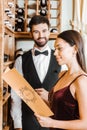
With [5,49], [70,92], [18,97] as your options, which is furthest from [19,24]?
[70,92]

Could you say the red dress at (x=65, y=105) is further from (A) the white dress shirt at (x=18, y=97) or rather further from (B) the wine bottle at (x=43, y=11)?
(B) the wine bottle at (x=43, y=11)

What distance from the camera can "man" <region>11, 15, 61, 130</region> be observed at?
218 centimetres

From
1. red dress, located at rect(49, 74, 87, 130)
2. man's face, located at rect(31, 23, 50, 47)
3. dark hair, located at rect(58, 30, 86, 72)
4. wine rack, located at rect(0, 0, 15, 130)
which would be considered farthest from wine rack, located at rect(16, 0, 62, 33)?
red dress, located at rect(49, 74, 87, 130)

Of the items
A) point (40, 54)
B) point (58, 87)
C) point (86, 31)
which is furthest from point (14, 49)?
point (58, 87)

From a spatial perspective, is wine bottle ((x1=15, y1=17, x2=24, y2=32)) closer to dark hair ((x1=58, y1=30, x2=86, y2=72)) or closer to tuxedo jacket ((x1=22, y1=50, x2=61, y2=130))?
tuxedo jacket ((x1=22, y1=50, x2=61, y2=130))

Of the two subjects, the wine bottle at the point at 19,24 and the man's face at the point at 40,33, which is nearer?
the man's face at the point at 40,33

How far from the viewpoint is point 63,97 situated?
119cm

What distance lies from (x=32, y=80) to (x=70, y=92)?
1039 millimetres

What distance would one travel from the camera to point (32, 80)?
2178 mm

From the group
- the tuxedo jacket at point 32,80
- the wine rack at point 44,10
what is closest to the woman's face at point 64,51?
the tuxedo jacket at point 32,80

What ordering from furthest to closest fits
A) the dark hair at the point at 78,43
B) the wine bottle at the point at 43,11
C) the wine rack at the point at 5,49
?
1. the wine bottle at the point at 43,11
2. the wine rack at the point at 5,49
3. the dark hair at the point at 78,43

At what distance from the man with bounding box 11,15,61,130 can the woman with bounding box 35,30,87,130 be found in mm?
883

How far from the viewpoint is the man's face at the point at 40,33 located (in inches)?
86.4

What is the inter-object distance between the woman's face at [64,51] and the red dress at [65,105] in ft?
0.47
